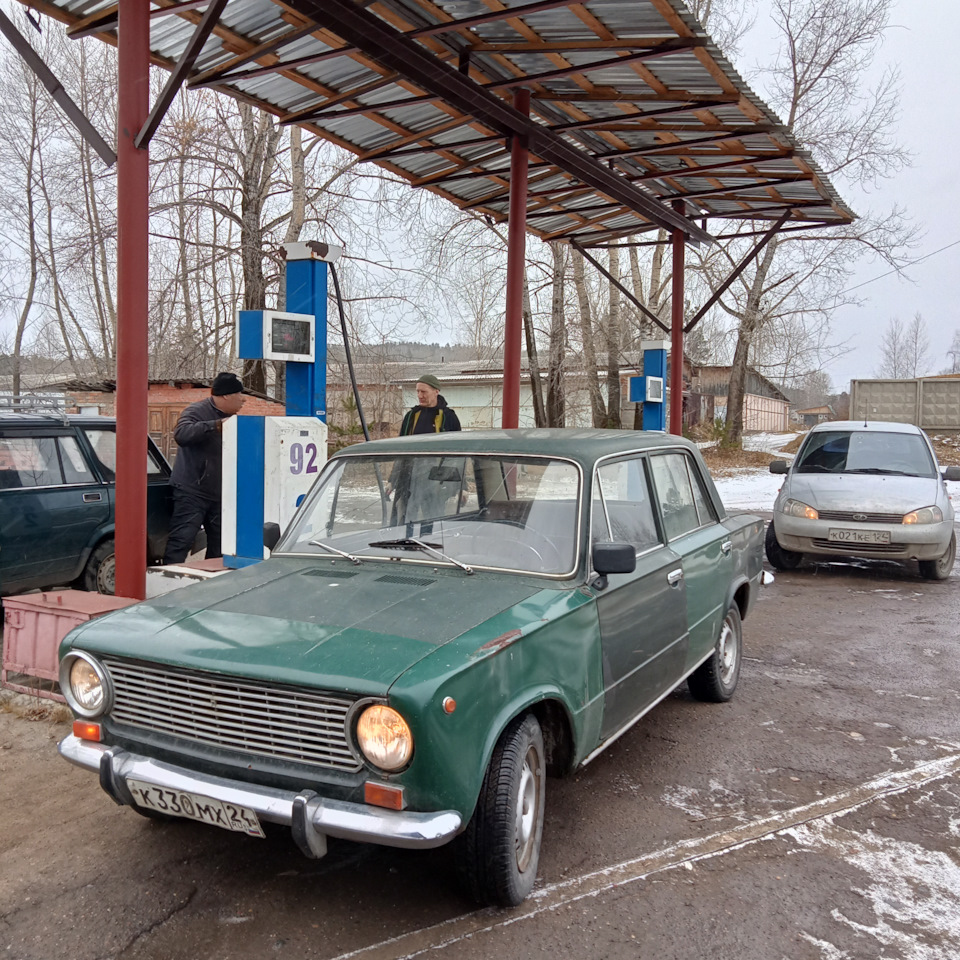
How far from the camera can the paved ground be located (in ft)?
9.53

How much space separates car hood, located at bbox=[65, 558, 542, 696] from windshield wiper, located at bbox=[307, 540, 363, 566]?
0.05 metres

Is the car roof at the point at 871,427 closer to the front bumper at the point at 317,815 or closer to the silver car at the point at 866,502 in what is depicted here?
the silver car at the point at 866,502

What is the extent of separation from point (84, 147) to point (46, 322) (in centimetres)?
822

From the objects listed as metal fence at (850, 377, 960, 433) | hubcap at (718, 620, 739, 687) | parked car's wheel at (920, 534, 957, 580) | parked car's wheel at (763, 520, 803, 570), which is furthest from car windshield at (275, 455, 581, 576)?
metal fence at (850, 377, 960, 433)

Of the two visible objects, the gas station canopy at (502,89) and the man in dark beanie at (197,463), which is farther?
the man in dark beanie at (197,463)

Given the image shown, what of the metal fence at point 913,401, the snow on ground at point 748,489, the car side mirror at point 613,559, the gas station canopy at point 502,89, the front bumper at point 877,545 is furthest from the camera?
the metal fence at point 913,401

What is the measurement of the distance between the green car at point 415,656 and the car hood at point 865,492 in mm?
5197

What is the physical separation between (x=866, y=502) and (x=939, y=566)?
115cm

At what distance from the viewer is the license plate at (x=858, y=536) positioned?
346 inches

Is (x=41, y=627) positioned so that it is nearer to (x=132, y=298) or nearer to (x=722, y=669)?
(x=132, y=298)

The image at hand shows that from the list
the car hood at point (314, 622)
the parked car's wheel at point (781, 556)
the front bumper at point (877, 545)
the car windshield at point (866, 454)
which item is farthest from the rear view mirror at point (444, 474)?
the car windshield at point (866, 454)

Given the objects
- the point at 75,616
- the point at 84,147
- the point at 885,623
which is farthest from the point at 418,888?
the point at 84,147

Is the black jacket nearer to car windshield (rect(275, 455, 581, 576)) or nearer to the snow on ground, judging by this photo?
car windshield (rect(275, 455, 581, 576))

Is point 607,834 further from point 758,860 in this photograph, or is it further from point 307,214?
point 307,214
